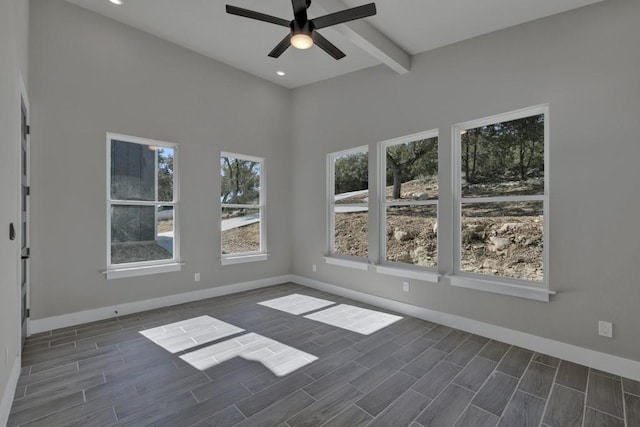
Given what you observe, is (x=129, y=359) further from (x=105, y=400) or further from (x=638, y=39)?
(x=638, y=39)

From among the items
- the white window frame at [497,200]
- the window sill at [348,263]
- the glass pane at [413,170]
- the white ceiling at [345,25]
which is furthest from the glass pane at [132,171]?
the white window frame at [497,200]

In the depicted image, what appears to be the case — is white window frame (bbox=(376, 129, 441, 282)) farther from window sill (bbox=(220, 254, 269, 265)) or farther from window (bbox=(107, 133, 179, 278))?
window (bbox=(107, 133, 179, 278))

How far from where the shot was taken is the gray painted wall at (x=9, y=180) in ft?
6.09

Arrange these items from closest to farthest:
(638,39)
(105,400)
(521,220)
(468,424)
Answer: (468,424) → (105,400) → (638,39) → (521,220)

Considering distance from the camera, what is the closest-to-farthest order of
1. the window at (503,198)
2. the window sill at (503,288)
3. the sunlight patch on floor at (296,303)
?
1. the window sill at (503,288)
2. the window at (503,198)
3. the sunlight patch on floor at (296,303)

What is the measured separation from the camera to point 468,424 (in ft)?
6.43

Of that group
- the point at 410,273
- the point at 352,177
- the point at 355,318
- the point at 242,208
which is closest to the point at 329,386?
the point at 355,318

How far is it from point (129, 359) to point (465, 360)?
302 cm

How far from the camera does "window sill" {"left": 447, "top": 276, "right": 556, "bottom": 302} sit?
2955mm

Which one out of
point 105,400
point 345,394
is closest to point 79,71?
point 105,400

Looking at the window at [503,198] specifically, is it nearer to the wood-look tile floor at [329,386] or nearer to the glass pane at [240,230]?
the wood-look tile floor at [329,386]

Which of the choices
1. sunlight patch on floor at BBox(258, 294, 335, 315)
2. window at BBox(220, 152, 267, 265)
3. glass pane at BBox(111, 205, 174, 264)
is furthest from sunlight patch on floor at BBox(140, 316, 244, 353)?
window at BBox(220, 152, 267, 265)

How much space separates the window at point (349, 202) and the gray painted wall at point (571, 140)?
1.06 meters

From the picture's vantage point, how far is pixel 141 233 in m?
4.04
